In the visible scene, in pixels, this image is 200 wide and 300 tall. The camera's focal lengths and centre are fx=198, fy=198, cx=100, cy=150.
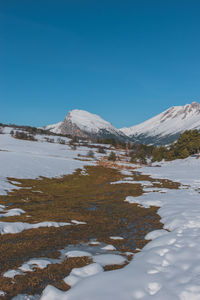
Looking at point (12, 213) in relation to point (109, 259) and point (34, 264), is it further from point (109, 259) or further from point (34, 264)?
point (109, 259)

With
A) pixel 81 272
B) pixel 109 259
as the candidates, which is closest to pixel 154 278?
pixel 109 259

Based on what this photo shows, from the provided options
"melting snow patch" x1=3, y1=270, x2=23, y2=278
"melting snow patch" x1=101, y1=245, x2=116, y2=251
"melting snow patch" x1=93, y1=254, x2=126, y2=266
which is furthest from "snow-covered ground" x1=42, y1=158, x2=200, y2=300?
"melting snow patch" x1=3, y1=270, x2=23, y2=278

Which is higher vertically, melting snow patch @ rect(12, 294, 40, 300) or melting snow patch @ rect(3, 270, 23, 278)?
melting snow patch @ rect(12, 294, 40, 300)

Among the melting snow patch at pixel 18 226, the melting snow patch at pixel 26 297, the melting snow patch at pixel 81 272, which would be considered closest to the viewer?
the melting snow patch at pixel 26 297

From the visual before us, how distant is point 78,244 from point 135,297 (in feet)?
16.2

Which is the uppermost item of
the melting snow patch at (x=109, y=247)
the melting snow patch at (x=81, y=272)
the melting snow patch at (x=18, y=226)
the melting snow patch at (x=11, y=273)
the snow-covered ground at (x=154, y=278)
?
the snow-covered ground at (x=154, y=278)

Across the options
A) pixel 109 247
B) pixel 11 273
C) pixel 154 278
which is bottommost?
pixel 109 247

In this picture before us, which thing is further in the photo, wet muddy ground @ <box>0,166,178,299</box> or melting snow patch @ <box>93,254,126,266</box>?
melting snow patch @ <box>93,254,126,266</box>

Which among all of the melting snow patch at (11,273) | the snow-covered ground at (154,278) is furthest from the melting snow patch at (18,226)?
the snow-covered ground at (154,278)

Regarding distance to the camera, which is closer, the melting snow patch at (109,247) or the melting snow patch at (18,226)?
the melting snow patch at (109,247)

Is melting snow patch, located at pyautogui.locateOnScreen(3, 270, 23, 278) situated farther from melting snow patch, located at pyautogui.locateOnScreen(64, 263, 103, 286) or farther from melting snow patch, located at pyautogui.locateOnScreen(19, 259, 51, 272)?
melting snow patch, located at pyautogui.locateOnScreen(64, 263, 103, 286)

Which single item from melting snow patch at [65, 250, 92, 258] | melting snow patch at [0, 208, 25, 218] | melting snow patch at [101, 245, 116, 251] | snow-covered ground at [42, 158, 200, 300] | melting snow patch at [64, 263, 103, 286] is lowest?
melting snow patch at [0, 208, 25, 218]

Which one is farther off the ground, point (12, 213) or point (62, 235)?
point (62, 235)

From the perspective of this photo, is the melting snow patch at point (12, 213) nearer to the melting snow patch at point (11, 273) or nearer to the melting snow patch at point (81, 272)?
the melting snow patch at point (11, 273)
